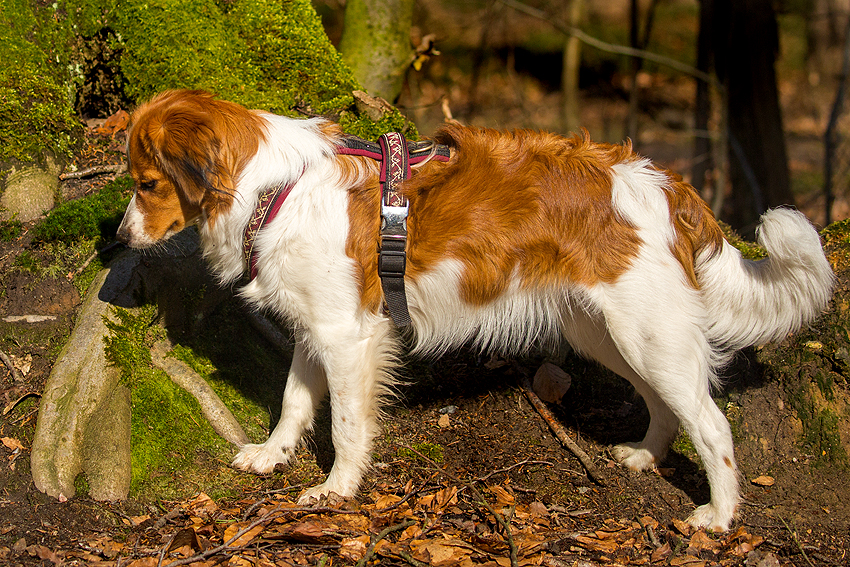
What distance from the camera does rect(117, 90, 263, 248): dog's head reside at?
3260 millimetres

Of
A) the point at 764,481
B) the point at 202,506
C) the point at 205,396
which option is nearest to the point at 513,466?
the point at 764,481

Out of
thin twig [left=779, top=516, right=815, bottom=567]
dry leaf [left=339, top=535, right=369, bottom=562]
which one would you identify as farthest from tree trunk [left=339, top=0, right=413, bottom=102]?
thin twig [left=779, top=516, right=815, bottom=567]

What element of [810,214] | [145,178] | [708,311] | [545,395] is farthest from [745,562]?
[810,214]

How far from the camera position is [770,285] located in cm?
349

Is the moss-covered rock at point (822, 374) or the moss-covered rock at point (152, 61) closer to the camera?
A: the moss-covered rock at point (822, 374)

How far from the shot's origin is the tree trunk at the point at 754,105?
8609 millimetres

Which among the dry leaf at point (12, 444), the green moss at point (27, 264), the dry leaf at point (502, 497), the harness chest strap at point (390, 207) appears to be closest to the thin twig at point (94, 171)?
the green moss at point (27, 264)

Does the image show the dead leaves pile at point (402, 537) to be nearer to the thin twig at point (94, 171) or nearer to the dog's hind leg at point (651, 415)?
the dog's hind leg at point (651, 415)

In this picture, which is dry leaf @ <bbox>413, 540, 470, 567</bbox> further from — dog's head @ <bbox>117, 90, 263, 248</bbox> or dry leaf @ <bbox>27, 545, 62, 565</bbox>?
dog's head @ <bbox>117, 90, 263, 248</bbox>

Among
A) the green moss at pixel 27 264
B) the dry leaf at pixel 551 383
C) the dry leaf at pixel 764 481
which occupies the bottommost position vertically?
the dry leaf at pixel 764 481

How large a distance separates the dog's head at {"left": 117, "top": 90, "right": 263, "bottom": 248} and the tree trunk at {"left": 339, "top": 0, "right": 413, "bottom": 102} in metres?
2.89

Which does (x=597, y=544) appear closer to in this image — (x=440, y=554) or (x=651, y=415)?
(x=440, y=554)

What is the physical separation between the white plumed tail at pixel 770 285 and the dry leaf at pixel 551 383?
1094 millimetres

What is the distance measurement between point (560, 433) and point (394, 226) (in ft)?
5.68
